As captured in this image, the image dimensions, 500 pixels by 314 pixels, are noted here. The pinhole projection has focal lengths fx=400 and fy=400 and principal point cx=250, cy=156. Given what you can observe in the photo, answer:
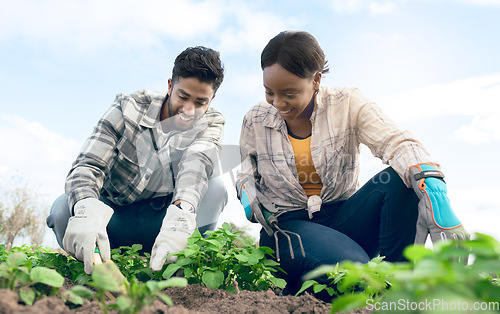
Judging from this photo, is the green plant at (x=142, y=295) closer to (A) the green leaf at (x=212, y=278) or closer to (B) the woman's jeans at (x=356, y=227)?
(A) the green leaf at (x=212, y=278)

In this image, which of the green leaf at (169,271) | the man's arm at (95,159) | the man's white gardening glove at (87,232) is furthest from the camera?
the man's arm at (95,159)

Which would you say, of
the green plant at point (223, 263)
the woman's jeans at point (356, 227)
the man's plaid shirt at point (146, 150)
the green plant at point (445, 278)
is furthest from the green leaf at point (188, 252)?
the green plant at point (445, 278)

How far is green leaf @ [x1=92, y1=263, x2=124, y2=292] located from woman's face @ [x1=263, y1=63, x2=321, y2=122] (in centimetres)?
129

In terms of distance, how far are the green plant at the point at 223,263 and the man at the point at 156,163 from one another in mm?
199

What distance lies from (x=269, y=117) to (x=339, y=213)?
688 millimetres

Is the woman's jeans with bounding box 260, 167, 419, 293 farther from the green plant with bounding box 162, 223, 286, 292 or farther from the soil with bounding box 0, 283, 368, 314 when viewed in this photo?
the soil with bounding box 0, 283, 368, 314

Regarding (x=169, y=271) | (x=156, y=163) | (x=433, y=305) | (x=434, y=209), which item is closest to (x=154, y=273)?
(x=169, y=271)

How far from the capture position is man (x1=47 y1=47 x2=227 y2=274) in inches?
88.4

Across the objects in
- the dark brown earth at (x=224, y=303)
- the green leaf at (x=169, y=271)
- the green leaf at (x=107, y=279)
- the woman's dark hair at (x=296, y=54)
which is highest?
the woman's dark hair at (x=296, y=54)

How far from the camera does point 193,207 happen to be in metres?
2.25

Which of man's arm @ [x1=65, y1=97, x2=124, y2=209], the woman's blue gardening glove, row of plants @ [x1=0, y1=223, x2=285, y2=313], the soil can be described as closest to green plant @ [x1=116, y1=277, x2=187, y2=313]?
row of plants @ [x1=0, y1=223, x2=285, y2=313]

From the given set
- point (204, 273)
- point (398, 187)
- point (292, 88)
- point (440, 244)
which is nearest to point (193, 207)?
point (204, 273)

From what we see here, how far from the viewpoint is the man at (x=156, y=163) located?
7.36 ft

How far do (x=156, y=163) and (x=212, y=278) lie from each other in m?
1.12
